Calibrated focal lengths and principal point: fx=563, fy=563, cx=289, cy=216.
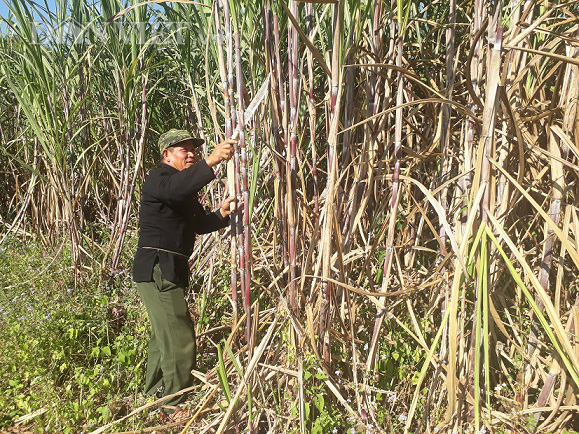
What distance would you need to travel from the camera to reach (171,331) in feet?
7.79

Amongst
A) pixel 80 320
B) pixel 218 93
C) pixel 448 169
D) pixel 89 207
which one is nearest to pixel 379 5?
pixel 448 169

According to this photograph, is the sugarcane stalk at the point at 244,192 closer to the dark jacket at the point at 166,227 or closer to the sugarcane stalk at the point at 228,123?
the sugarcane stalk at the point at 228,123

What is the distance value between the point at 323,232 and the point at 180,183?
27.7 inches

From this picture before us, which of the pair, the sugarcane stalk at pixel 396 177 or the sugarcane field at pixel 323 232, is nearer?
the sugarcane field at pixel 323 232

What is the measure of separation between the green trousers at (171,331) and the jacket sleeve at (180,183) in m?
0.33

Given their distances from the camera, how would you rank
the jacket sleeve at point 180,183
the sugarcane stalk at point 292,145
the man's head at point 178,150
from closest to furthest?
the sugarcane stalk at point 292,145
the jacket sleeve at point 180,183
the man's head at point 178,150

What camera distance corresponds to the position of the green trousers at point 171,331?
7.77 feet

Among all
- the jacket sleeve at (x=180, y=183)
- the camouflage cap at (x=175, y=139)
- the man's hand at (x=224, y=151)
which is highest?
the man's hand at (x=224, y=151)

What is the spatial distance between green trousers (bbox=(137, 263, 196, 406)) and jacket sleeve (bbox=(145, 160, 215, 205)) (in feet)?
1.08

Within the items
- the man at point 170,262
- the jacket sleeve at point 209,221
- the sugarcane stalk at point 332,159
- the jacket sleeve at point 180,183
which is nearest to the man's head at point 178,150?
the man at point 170,262

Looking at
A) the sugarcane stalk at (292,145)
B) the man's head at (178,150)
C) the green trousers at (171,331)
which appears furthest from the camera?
the man's head at (178,150)

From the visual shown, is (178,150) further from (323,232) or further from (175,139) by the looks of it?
(323,232)

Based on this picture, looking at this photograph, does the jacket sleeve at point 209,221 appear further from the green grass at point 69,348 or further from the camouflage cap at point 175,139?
the green grass at point 69,348

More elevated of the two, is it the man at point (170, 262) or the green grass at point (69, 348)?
the man at point (170, 262)
